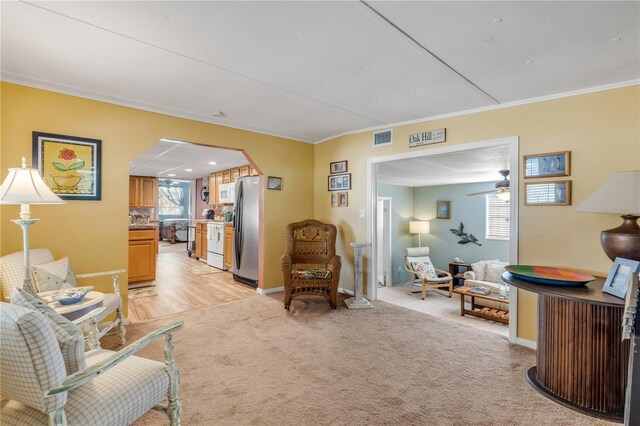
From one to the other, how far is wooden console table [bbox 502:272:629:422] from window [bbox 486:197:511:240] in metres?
5.76

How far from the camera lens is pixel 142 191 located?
8.11 meters

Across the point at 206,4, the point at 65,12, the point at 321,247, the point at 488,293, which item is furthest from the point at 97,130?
the point at 488,293

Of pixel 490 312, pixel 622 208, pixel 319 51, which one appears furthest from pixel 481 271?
pixel 319 51

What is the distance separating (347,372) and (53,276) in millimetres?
2529

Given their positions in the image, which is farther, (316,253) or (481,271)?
(481,271)

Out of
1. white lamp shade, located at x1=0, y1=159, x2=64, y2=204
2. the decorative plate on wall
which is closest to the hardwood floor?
white lamp shade, located at x1=0, y1=159, x2=64, y2=204

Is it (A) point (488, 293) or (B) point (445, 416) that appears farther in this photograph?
(A) point (488, 293)

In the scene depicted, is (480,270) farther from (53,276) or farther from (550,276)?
(53,276)

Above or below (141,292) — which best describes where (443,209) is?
above

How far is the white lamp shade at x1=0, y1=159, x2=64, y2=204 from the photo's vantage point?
203 cm

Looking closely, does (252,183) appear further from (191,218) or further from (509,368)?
(191,218)

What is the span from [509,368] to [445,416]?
993mm

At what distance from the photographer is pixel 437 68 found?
95.6 inches

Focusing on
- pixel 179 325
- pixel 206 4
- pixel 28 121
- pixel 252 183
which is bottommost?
pixel 179 325
